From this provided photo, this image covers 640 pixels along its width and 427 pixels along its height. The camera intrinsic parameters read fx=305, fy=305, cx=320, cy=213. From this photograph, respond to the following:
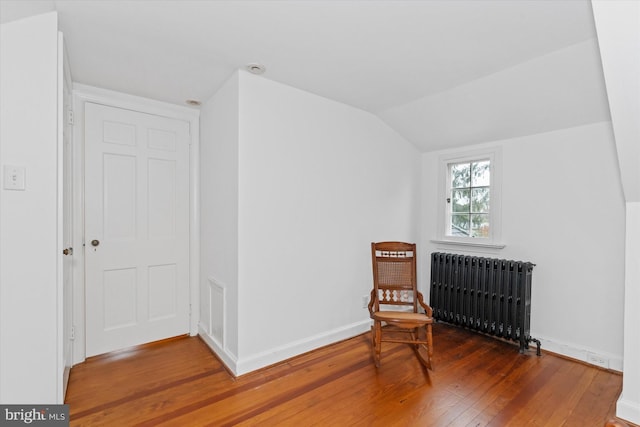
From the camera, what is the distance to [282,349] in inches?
102

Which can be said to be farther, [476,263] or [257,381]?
[476,263]

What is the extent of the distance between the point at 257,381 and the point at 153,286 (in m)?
1.42

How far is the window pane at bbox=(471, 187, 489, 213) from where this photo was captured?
3.24m

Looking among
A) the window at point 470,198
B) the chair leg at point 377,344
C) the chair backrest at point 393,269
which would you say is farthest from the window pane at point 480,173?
the chair leg at point 377,344

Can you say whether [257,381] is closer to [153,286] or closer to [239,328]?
[239,328]

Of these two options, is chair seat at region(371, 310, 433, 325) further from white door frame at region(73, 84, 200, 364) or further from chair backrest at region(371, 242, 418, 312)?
white door frame at region(73, 84, 200, 364)

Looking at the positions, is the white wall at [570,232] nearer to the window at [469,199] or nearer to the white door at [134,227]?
the window at [469,199]

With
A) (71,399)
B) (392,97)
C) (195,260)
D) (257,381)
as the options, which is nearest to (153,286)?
(195,260)

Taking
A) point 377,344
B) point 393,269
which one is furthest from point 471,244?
point 377,344

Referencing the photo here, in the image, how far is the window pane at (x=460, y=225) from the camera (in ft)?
11.3

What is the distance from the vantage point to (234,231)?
2.44 meters

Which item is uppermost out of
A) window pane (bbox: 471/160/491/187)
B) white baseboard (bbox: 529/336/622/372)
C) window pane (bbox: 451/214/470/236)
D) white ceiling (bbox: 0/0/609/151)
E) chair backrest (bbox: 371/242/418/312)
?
white ceiling (bbox: 0/0/609/151)
